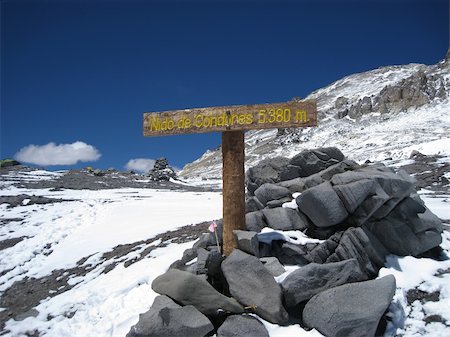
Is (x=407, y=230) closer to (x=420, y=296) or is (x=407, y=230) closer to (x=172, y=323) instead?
(x=420, y=296)

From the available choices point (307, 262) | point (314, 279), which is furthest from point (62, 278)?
point (314, 279)

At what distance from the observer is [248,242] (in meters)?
7.61

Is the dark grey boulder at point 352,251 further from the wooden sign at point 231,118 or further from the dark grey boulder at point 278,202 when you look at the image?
the wooden sign at point 231,118

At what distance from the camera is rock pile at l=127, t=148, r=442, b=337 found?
625cm

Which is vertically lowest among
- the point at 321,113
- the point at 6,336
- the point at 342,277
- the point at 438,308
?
the point at 6,336

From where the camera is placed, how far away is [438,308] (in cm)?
698

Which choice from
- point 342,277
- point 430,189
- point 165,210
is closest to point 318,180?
point 342,277

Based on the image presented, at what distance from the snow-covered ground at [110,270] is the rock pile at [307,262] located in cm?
42

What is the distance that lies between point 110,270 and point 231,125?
18.0 ft

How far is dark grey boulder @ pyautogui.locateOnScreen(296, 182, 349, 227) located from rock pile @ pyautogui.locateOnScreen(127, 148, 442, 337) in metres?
0.02

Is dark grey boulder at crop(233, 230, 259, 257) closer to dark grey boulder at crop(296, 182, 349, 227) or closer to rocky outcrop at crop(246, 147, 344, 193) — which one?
dark grey boulder at crop(296, 182, 349, 227)

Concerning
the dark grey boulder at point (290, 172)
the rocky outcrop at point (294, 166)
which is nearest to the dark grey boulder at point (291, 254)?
the rocky outcrop at point (294, 166)

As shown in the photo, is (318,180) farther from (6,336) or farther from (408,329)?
(6,336)

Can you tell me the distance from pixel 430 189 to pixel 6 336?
20341 mm
